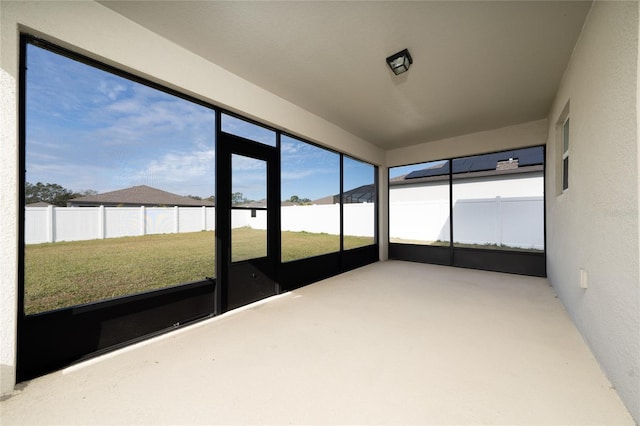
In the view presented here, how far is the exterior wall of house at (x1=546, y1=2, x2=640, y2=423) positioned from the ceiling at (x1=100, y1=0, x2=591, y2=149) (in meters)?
0.43

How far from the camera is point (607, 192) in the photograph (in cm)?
158

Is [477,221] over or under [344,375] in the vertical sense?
over

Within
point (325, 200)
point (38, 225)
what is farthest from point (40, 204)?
point (325, 200)

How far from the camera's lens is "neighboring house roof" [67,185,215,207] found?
8.83 ft

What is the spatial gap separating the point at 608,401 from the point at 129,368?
122 inches

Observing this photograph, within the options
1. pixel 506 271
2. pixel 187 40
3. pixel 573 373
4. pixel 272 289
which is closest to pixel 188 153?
pixel 187 40

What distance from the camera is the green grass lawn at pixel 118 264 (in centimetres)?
281

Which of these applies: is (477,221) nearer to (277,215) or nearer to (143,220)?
(277,215)

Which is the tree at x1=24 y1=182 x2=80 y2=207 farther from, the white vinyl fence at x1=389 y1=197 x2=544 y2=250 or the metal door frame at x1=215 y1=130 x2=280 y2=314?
the white vinyl fence at x1=389 y1=197 x2=544 y2=250

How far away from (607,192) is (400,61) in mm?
1975

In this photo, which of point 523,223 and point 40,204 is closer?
point 40,204

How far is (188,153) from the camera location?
437cm

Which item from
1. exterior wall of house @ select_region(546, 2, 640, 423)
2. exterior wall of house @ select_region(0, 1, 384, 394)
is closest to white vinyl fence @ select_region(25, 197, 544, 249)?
exterior wall of house @ select_region(0, 1, 384, 394)

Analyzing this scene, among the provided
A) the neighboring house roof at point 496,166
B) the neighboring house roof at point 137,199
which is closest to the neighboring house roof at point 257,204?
the neighboring house roof at point 137,199
